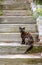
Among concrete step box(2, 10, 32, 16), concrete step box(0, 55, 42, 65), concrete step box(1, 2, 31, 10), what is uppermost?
concrete step box(1, 2, 31, 10)

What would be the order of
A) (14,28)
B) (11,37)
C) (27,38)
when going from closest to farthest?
(27,38)
(11,37)
(14,28)

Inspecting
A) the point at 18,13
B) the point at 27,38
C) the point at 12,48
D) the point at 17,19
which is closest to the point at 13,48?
the point at 12,48

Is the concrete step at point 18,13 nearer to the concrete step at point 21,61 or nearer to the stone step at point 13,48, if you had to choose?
the stone step at point 13,48

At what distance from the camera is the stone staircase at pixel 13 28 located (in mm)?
4742

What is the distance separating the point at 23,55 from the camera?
4832 millimetres

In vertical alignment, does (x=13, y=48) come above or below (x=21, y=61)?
above

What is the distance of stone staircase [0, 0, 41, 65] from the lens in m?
4.74

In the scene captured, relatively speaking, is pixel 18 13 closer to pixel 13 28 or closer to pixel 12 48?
pixel 13 28

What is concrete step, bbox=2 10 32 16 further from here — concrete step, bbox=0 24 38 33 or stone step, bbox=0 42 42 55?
stone step, bbox=0 42 42 55

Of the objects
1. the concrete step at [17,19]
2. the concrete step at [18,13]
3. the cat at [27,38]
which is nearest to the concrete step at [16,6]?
the concrete step at [18,13]

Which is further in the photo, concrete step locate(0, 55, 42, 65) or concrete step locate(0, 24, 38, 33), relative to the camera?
concrete step locate(0, 24, 38, 33)

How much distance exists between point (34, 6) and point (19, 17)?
0.64 m

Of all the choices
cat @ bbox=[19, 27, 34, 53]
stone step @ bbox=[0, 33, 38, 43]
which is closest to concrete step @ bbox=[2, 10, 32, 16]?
stone step @ bbox=[0, 33, 38, 43]

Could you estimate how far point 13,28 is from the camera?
229 inches
